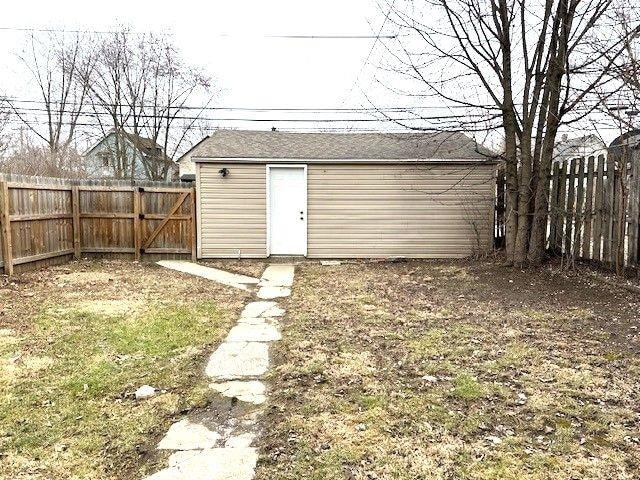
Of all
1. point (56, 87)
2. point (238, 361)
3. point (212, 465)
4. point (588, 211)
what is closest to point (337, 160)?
point (588, 211)

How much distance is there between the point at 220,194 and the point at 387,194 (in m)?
3.56

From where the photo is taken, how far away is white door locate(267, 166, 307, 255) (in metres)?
9.62

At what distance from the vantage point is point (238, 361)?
3.71 meters

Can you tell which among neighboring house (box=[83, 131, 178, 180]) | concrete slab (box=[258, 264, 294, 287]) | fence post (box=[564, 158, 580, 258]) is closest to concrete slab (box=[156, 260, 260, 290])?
concrete slab (box=[258, 264, 294, 287])

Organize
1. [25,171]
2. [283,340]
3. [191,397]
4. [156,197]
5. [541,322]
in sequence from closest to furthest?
[191,397]
[283,340]
[541,322]
[156,197]
[25,171]

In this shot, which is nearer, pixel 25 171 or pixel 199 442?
pixel 199 442

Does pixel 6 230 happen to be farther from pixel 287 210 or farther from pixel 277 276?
pixel 287 210

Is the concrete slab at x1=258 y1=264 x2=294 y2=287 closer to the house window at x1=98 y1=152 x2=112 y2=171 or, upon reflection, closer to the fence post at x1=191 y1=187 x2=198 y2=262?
the fence post at x1=191 y1=187 x2=198 y2=262

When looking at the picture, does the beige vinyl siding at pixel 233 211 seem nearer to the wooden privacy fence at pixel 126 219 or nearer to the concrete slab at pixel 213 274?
the wooden privacy fence at pixel 126 219

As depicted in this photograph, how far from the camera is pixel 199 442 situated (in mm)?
2428

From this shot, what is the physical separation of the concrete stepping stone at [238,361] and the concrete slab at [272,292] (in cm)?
215

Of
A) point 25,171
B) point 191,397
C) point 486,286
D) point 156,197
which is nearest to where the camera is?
point 191,397

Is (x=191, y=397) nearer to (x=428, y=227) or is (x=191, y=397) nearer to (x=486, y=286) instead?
(x=486, y=286)

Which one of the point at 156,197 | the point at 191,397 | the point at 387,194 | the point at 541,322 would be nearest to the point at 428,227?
the point at 387,194
